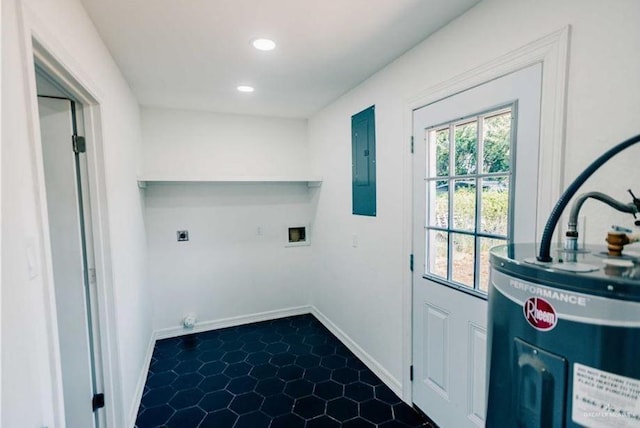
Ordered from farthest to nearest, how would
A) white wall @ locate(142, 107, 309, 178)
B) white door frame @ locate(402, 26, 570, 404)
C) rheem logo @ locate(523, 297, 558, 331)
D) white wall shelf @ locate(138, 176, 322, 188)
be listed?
white wall @ locate(142, 107, 309, 178), white wall shelf @ locate(138, 176, 322, 188), white door frame @ locate(402, 26, 570, 404), rheem logo @ locate(523, 297, 558, 331)

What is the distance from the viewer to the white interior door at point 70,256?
170 centimetres

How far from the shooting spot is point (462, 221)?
1812 mm

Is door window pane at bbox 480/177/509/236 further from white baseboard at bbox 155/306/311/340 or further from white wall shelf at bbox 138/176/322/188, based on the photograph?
white baseboard at bbox 155/306/311/340

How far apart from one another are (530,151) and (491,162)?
215 mm

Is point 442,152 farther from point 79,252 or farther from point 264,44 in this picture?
point 79,252

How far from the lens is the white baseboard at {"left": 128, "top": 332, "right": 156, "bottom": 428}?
2154mm

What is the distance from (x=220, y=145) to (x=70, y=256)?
208cm

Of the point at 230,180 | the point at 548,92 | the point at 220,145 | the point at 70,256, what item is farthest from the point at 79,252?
the point at 548,92

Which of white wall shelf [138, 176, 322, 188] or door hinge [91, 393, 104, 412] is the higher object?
white wall shelf [138, 176, 322, 188]

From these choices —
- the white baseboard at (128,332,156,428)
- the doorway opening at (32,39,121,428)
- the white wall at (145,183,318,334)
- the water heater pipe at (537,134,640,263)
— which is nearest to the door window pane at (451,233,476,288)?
the water heater pipe at (537,134,640,263)

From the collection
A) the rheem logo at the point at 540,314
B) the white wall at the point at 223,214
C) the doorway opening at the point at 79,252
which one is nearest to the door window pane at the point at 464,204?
the rheem logo at the point at 540,314

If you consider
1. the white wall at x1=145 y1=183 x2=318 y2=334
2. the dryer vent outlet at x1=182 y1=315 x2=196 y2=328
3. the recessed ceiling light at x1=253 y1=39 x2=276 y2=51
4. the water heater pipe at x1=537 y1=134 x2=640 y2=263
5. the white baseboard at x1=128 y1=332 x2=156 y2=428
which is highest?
the recessed ceiling light at x1=253 y1=39 x2=276 y2=51

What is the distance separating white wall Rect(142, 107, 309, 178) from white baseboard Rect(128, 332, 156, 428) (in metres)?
1.67

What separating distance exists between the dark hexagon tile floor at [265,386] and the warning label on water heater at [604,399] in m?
1.65
